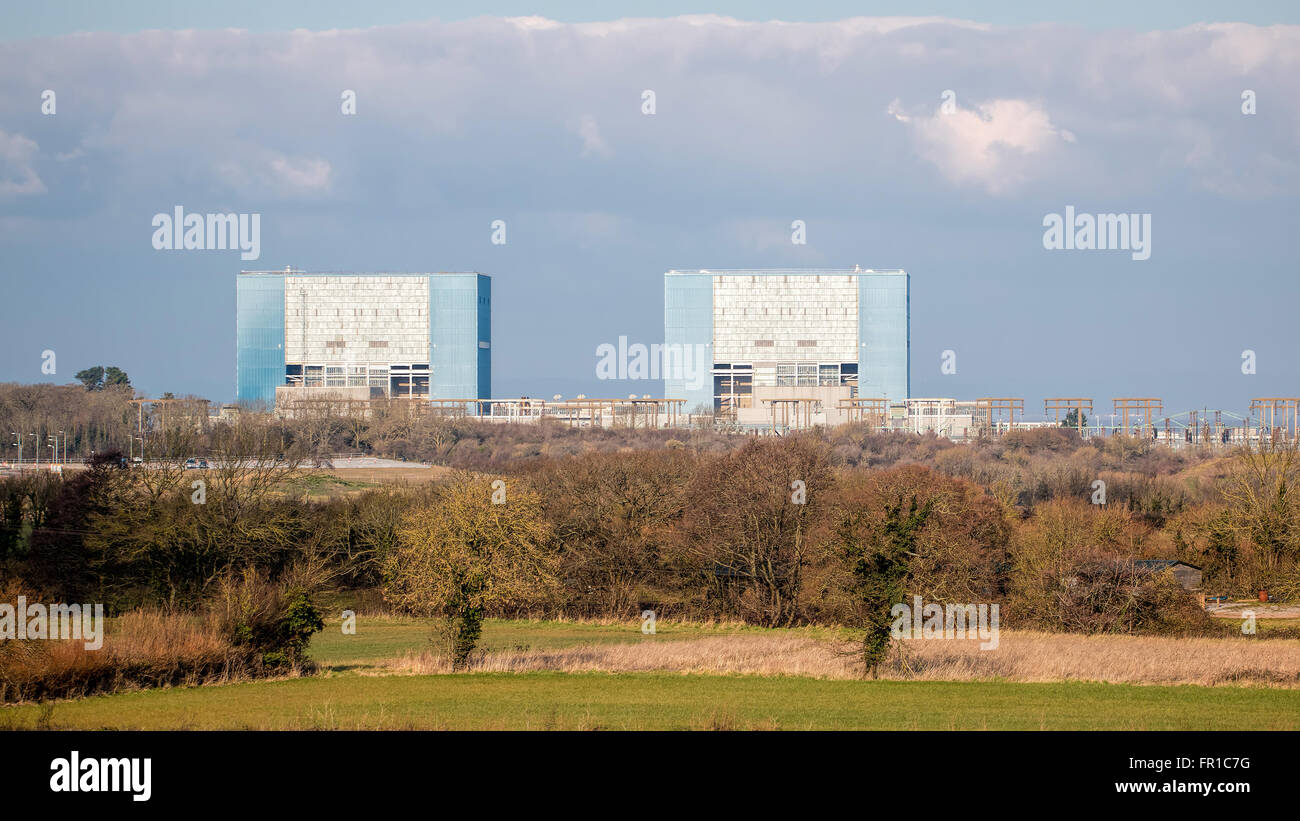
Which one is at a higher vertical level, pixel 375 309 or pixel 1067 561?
pixel 375 309

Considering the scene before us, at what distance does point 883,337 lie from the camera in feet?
358

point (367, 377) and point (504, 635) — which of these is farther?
point (367, 377)

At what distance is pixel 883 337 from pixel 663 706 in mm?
93241

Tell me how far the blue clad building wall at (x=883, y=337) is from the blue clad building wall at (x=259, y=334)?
5257 centimetres

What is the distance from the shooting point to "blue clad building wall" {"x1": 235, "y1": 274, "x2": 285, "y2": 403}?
114188 millimetres

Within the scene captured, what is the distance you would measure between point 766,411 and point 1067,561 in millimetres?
65988

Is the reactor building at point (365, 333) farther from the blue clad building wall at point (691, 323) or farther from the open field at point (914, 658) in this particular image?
Answer: the open field at point (914, 658)

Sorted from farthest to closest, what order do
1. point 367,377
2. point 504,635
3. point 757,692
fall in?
point 367,377 < point 504,635 < point 757,692

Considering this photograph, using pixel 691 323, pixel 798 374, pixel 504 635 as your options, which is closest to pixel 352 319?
pixel 691 323

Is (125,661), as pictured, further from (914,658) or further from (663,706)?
(914,658)

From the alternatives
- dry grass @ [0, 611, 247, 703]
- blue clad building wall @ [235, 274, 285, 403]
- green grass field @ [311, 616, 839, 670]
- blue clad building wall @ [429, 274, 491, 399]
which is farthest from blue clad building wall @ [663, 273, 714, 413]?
dry grass @ [0, 611, 247, 703]
